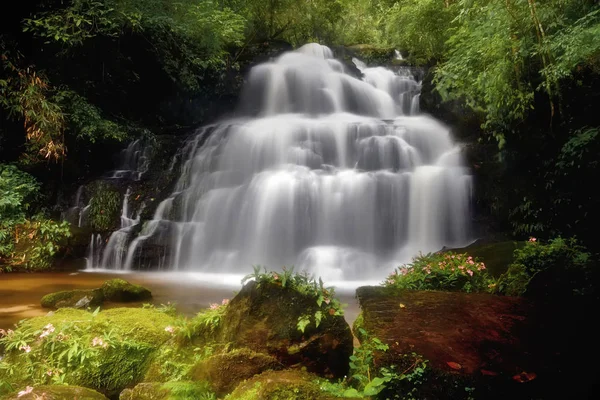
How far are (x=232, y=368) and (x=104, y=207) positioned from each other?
9.98 m

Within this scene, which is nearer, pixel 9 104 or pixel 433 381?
pixel 433 381

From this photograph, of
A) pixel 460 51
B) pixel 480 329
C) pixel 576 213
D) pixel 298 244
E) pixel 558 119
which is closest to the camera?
pixel 480 329

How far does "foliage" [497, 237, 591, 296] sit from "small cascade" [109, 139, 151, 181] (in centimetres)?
1143

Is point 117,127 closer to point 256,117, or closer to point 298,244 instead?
point 256,117

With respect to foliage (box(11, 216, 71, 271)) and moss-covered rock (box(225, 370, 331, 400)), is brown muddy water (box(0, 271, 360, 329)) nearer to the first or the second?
foliage (box(11, 216, 71, 271))

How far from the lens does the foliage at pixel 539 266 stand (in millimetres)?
4625

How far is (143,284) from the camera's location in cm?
865

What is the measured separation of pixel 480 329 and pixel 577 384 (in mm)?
655

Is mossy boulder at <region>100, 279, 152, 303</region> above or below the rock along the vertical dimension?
above

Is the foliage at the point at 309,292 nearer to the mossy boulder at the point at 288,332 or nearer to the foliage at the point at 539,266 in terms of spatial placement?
the mossy boulder at the point at 288,332

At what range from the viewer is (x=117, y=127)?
42.6 ft

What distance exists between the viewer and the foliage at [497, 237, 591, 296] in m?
4.62

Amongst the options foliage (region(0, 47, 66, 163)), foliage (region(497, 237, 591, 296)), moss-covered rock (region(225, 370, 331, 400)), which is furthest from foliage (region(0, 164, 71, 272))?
foliage (region(497, 237, 591, 296))

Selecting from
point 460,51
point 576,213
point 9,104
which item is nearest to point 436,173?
point 460,51
